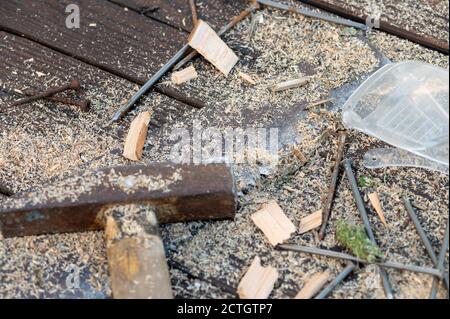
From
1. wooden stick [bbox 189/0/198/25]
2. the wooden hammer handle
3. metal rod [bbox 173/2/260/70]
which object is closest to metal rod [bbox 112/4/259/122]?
metal rod [bbox 173/2/260/70]

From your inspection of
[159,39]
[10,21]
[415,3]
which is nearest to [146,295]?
[159,39]

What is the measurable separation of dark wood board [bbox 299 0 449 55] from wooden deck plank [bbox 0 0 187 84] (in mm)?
751

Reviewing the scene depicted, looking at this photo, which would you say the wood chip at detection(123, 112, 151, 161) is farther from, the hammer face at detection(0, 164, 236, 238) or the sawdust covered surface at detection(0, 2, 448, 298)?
the hammer face at detection(0, 164, 236, 238)

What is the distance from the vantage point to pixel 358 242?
264cm

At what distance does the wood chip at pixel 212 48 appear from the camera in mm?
3250

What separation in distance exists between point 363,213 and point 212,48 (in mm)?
1045

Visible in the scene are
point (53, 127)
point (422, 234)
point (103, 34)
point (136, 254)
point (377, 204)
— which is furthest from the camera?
point (103, 34)

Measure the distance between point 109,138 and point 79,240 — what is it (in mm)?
525

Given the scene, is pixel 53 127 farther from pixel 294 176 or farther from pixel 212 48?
pixel 294 176

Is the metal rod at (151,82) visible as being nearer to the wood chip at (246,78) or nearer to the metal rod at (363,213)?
the wood chip at (246,78)

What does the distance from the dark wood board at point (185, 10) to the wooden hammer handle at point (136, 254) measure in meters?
1.17

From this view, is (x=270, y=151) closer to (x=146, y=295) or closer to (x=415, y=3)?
(x=146, y=295)

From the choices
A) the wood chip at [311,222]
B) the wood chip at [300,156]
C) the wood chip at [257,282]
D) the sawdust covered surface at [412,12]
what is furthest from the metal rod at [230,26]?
the wood chip at [257,282]

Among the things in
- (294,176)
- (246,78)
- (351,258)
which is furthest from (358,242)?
(246,78)
